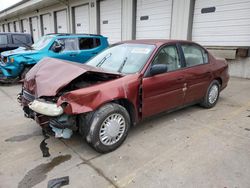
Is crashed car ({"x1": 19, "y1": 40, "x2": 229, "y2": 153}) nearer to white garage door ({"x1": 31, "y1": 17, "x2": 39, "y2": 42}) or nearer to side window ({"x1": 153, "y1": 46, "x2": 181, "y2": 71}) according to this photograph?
side window ({"x1": 153, "y1": 46, "x2": 181, "y2": 71})

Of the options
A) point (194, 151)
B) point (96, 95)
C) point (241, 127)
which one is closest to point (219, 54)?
point (241, 127)

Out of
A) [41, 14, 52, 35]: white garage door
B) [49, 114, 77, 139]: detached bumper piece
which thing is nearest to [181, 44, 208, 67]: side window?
[49, 114, 77, 139]: detached bumper piece

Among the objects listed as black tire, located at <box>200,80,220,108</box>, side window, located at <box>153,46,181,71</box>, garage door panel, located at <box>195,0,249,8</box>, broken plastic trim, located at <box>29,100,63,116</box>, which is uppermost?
garage door panel, located at <box>195,0,249,8</box>

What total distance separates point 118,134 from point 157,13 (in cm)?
878

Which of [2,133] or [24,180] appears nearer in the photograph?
[24,180]

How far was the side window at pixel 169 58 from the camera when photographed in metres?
3.43

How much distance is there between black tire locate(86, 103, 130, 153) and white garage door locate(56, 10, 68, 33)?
53.5ft

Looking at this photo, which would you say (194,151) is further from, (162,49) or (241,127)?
(162,49)

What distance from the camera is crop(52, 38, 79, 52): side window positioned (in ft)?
24.6

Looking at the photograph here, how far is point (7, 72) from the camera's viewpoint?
7.07m

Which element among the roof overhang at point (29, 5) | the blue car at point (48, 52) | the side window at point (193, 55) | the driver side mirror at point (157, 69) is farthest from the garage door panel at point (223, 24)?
the roof overhang at point (29, 5)

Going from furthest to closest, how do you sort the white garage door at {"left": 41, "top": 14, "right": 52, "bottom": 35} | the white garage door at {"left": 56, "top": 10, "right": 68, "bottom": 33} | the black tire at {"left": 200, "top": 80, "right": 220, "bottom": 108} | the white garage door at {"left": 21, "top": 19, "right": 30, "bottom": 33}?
the white garage door at {"left": 21, "top": 19, "right": 30, "bottom": 33}
the white garage door at {"left": 41, "top": 14, "right": 52, "bottom": 35}
the white garage door at {"left": 56, "top": 10, "right": 68, "bottom": 33}
the black tire at {"left": 200, "top": 80, "right": 220, "bottom": 108}

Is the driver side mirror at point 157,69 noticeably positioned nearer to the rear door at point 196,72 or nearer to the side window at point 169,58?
the side window at point 169,58

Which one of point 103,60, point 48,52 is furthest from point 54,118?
point 48,52
